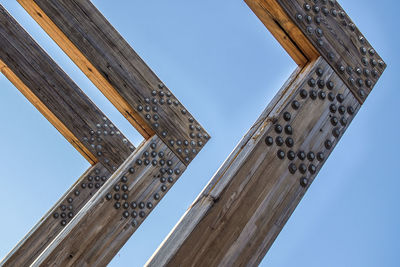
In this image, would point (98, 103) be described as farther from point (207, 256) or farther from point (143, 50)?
point (207, 256)

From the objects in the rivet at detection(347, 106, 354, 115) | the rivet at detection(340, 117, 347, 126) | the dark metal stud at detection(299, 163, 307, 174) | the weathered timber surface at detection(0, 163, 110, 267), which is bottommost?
the weathered timber surface at detection(0, 163, 110, 267)

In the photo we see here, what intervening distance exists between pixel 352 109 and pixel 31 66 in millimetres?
3998

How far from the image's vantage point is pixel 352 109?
267 centimetres

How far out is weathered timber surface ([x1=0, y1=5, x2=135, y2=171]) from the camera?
5551mm

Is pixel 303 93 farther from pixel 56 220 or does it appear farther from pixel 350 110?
pixel 56 220

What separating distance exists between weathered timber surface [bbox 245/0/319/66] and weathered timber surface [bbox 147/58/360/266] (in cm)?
9

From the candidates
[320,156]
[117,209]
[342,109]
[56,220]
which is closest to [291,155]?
[320,156]

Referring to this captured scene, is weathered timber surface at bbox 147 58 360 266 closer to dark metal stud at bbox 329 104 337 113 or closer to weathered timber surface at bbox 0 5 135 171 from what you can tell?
dark metal stud at bbox 329 104 337 113

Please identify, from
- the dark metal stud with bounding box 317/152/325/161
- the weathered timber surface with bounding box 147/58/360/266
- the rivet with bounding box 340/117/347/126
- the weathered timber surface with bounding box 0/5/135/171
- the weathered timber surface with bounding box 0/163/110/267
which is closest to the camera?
the weathered timber surface with bounding box 147/58/360/266

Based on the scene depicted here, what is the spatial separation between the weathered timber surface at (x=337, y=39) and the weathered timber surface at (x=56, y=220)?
4.21 metres

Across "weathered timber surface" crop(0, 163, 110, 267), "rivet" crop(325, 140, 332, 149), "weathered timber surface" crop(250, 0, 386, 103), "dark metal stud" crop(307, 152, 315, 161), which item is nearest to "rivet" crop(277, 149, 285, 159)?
"dark metal stud" crop(307, 152, 315, 161)

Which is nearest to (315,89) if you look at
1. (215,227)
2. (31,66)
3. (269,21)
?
(269,21)

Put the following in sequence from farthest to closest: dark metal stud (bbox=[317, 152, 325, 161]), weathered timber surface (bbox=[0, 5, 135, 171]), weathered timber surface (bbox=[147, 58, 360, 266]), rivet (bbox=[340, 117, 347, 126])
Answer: weathered timber surface (bbox=[0, 5, 135, 171])
rivet (bbox=[340, 117, 347, 126])
dark metal stud (bbox=[317, 152, 325, 161])
weathered timber surface (bbox=[147, 58, 360, 266])

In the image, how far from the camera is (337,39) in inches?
106
